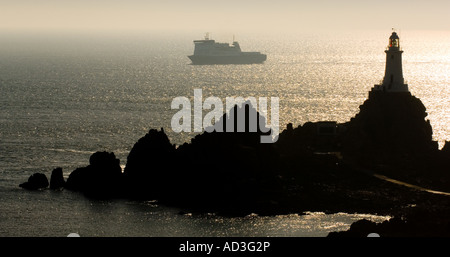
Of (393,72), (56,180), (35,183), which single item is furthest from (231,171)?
(393,72)

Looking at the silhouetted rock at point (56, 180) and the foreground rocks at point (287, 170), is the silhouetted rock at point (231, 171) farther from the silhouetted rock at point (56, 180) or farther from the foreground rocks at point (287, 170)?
the silhouetted rock at point (56, 180)

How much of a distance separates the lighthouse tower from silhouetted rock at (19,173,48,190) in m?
27.5

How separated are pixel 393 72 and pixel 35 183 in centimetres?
2990

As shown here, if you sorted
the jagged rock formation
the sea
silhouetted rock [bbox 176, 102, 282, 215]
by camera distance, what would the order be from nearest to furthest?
the sea < silhouetted rock [bbox 176, 102, 282, 215] < the jagged rock formation

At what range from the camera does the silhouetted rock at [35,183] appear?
237 feet

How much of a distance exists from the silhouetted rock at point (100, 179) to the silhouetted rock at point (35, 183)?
186cm

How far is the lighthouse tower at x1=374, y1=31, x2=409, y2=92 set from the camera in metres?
78.6

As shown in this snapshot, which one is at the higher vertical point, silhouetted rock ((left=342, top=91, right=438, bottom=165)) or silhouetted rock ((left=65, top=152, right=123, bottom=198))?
silhouetted rock ((left=342, top=91, right=438, bottom=165))

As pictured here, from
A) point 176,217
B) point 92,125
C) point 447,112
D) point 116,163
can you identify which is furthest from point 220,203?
point 447,112

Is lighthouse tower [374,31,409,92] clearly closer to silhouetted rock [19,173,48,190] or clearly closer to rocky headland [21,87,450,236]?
rocky headland [21,87,450,236]

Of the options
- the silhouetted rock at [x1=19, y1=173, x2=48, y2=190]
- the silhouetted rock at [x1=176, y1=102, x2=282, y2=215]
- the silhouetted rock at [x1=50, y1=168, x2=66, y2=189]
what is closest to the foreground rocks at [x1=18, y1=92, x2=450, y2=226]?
the silhouetted rock at [x1=176, y1=102, x2=282, y2=215]

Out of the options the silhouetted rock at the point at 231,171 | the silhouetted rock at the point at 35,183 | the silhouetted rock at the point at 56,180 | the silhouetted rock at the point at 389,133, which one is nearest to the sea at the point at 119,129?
the silhouetted rock at the point at 56,180

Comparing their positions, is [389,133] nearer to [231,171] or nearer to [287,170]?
[287,170]
